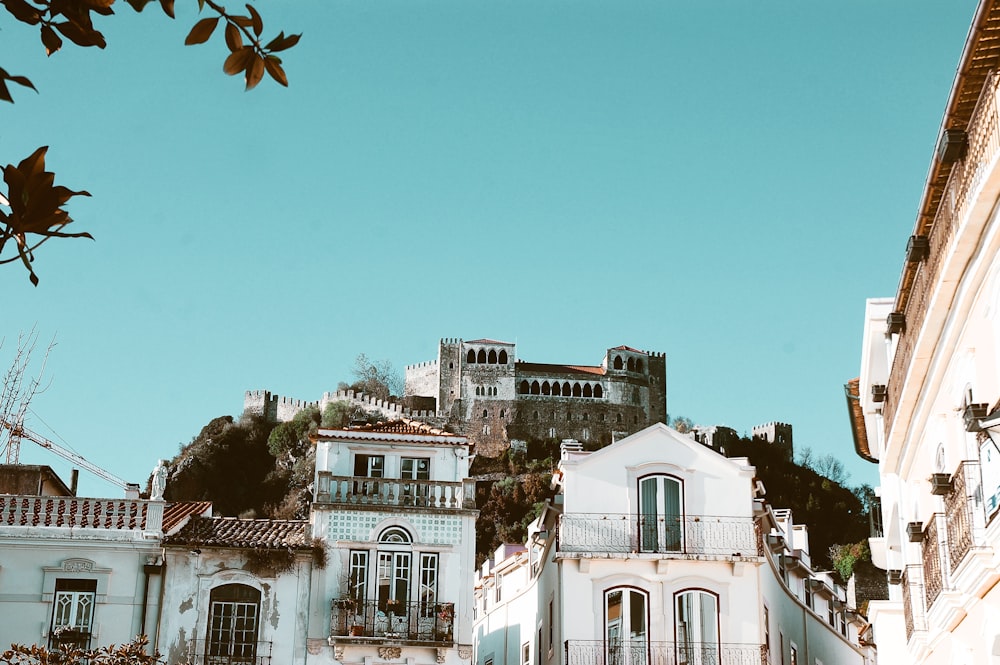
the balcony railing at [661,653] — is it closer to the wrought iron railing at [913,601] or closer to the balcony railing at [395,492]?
the balcony railing at [395,492]

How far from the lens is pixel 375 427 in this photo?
34469 mm

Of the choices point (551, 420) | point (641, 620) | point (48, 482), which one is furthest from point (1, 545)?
point (551, 420)

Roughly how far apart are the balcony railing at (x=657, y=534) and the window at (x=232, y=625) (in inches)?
301

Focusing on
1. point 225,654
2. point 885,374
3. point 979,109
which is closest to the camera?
point 979,109

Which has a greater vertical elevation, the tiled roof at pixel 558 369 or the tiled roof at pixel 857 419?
the tiled roof at pixel 558 369

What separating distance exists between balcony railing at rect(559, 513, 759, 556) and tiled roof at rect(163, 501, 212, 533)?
30.1 feet

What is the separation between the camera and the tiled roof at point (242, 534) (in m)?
31.6

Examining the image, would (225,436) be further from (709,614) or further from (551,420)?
(709,614)

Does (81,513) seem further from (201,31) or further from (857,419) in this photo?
(201,31)

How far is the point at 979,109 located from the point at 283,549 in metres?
22.6

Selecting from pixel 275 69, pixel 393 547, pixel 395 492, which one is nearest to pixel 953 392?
pixel 275 69

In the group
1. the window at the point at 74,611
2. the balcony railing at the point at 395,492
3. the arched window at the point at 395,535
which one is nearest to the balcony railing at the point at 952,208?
the balcony railing at the point at 395,492

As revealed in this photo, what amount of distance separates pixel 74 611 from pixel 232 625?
→ 358cm

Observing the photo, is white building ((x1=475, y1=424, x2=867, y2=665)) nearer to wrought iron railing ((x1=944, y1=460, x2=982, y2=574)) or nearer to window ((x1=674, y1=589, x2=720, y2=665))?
window ((x1=674, y1=589, x2=720, y2=665))
